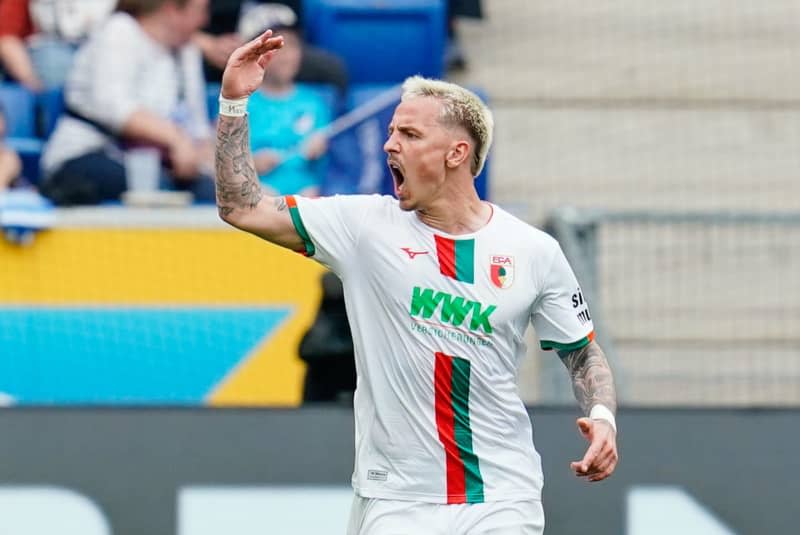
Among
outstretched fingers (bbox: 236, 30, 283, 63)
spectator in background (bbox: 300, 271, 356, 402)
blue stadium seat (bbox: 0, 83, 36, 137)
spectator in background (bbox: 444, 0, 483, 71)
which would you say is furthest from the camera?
spectator in background (bbox: 444, 0, 483, 71)

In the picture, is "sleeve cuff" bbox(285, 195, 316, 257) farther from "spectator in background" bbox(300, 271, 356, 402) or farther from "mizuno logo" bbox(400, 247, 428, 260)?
"spectator in background" bbox(300, 271, 356, 402)

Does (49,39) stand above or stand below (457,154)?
below

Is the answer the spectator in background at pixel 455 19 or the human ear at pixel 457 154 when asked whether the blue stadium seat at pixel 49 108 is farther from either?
the human ear at pixel 457 154

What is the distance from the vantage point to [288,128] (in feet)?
29.3

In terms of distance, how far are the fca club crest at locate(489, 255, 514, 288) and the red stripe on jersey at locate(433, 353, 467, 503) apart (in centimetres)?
26

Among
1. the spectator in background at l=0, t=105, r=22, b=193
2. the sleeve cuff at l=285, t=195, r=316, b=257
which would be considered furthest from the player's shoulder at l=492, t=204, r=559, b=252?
the spectator in background at l=0, t=105, r=22, b=193

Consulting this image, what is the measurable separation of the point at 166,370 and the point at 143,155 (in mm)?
1258

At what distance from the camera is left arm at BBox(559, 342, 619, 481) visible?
4098mm

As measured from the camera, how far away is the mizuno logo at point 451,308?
4.36m

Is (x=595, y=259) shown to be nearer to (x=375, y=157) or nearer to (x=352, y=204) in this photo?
(x=375, y=157)

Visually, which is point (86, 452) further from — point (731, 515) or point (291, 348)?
point (731, 515)

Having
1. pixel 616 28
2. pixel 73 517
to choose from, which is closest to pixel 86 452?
pixel 73 517

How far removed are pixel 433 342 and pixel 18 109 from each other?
540cm

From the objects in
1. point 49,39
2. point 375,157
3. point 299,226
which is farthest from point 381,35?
point 299,226
